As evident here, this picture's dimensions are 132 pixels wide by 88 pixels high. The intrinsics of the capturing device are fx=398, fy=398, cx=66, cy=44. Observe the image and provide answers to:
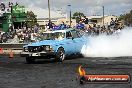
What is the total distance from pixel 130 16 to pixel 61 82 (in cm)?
7566

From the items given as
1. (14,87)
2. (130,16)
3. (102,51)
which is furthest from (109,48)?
(130,16)

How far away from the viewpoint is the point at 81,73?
230 inches

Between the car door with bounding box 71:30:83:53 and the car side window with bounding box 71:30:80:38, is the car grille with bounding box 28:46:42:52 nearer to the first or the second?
the car door with bounding box 71:30:83:53

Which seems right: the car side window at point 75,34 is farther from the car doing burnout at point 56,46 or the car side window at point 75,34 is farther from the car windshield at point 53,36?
the car windshield at point 53,36

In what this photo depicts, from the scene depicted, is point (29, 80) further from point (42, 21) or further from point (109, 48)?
point (42, 21)

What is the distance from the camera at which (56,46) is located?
19203 mm

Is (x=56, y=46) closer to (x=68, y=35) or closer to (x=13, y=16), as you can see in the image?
(x=68, y=35)

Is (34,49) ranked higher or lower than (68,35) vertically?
lower

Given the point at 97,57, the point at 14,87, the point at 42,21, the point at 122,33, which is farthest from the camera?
the point at 42,21

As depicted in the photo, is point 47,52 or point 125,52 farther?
point 125,52

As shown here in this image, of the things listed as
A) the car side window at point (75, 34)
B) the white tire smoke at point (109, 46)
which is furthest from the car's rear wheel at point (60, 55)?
the white tire smoke at point (109, 46)

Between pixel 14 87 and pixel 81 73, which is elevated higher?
pixel 81 73

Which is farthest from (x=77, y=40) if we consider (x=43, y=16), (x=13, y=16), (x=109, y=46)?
(x=43, y=16)

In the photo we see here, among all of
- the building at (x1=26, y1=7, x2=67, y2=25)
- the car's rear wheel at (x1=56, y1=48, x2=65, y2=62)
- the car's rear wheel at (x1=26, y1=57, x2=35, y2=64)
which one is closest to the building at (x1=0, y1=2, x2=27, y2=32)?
the building at (x1=26, y1=7, x2=67, y2=25)
